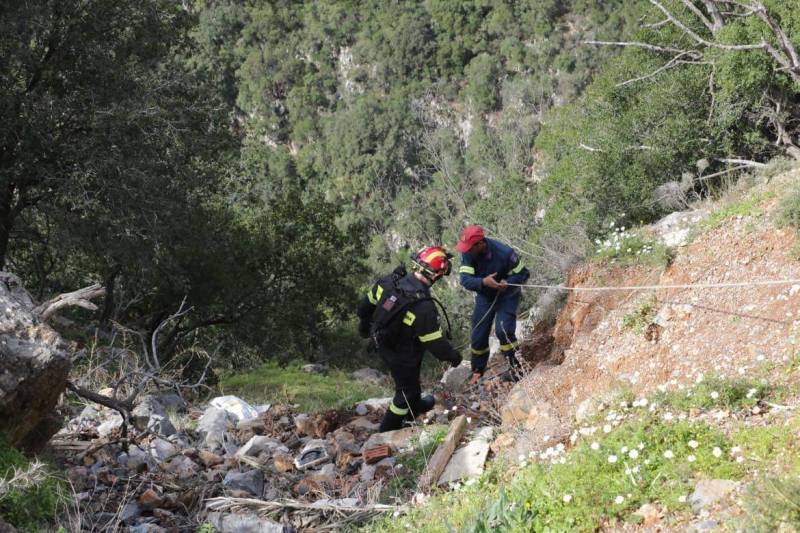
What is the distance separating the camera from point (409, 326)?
6.32 m

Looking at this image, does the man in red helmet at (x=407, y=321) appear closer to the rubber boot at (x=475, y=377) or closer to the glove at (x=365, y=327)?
the glove at (x=365, y=327)

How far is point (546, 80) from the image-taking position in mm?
74375

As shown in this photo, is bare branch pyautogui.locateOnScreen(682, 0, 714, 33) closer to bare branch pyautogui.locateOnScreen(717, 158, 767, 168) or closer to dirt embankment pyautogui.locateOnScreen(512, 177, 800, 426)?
bare branch pyautogui.locateOnScreen(717, 158, 767, 168)

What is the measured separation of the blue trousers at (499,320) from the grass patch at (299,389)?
1730 millimetres

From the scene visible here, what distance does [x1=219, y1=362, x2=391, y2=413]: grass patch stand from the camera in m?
9.40

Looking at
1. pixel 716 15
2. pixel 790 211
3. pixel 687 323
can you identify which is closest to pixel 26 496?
pixel 687 323

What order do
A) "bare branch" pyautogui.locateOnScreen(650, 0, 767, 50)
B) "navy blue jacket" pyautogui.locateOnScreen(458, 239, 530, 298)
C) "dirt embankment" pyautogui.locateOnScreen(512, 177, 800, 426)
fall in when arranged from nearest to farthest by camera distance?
"dirt embankment" pyautogui.locateOnScreen(512, 177, 800, 426)
"navy blue jacket" pyautogui.locateOnScreen(458, 239, 530, 298)
"bare branch" pyautogui.locateOnScreen(650, 0, 767, 50)

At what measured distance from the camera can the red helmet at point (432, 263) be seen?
6.22 metres

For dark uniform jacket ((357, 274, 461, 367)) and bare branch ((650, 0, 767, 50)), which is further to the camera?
bare branch ((650, 0, 767, 50))

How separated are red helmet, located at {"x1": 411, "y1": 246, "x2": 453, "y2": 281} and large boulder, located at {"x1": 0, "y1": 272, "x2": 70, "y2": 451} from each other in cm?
279

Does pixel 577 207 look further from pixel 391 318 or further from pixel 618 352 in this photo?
pixel 391 318

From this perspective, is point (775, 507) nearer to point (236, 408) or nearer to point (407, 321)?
point (407, 321)

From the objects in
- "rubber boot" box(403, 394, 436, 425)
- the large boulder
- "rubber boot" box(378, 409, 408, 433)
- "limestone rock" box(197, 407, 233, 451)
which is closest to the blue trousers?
"rubber boot" box(403, 394, 436, 425)

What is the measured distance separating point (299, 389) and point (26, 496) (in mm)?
7110
